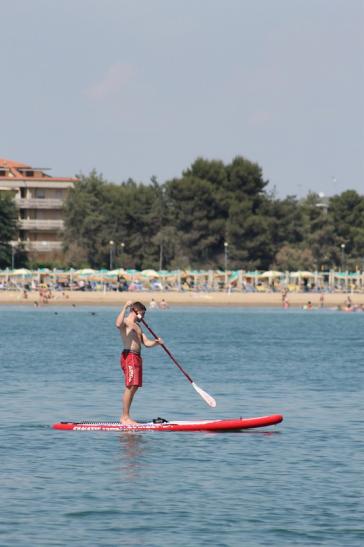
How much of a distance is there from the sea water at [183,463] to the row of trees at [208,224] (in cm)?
8977

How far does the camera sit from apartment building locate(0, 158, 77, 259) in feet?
558

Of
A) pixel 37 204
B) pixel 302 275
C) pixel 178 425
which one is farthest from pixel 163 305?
pixel 178 425

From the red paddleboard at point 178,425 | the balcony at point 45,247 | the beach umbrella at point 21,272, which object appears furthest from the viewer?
the balcony at point 45,247

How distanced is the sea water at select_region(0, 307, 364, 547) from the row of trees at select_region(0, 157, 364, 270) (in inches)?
3534

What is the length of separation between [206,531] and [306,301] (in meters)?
116

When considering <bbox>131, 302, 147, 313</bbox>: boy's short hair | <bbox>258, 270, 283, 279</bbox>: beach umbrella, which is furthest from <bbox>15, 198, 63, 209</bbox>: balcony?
<bbox>131, 302, 147, 313</bbox>: boy's short hair

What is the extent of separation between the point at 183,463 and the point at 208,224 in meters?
116

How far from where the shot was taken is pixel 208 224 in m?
140

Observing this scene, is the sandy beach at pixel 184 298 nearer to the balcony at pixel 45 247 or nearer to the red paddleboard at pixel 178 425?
Answer: the balcony at pixel 45 247

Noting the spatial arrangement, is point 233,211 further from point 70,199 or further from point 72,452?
point 72,452

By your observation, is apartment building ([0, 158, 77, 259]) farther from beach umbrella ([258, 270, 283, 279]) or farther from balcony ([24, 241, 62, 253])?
beach umbrella ([258, 270, 283, 279])

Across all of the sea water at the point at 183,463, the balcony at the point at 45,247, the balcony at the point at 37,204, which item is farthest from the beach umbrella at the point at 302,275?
the sea water at the point at 183,463

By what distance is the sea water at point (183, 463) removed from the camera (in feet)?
60.4

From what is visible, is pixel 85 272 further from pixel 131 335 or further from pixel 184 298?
pixel 131 335
